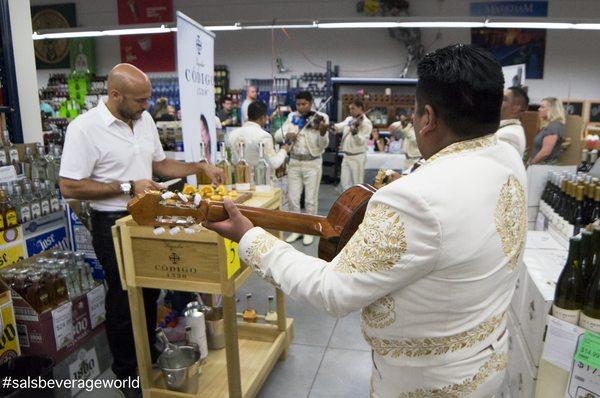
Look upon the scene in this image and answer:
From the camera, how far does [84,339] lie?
2.78m

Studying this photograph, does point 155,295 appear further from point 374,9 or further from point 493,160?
point 374,9

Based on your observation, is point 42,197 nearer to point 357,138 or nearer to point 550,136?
point 357,138

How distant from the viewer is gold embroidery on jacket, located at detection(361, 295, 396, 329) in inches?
42.3

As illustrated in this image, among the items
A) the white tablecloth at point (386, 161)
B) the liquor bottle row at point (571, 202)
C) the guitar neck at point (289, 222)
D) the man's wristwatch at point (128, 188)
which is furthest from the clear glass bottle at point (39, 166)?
the white tablecloth at point (386, 161)

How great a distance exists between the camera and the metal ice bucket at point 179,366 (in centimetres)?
236

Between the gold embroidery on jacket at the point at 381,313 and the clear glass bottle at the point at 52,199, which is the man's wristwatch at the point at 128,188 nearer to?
the clear glass bottle at the point at 52,199

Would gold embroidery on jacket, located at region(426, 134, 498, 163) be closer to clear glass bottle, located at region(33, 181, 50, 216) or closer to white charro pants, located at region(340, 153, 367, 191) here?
clear glass bottle, located at region(33, 181, 50, 216)

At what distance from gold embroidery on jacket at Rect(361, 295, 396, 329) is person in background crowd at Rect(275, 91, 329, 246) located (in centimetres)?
457

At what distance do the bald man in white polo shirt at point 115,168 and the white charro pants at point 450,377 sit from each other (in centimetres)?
154

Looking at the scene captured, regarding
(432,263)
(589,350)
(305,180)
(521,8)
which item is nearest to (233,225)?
(432,263)

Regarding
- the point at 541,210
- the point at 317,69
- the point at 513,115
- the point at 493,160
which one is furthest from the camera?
the point at 317,69

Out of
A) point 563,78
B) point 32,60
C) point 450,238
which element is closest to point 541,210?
point 450,238

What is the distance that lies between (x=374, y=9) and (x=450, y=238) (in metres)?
9.93

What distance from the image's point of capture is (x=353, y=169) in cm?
678
